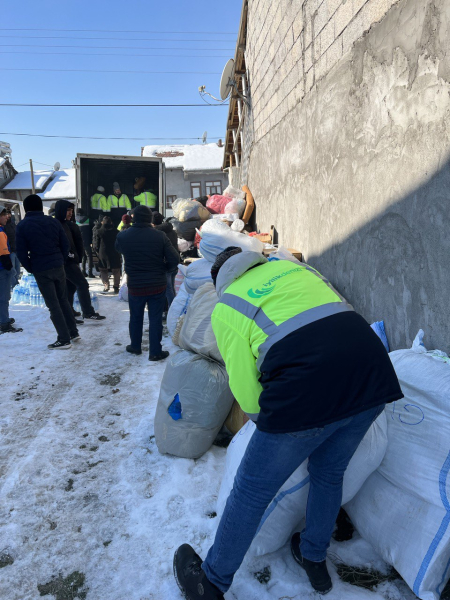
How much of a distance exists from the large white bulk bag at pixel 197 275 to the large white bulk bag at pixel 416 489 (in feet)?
7.50

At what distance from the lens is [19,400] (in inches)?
127

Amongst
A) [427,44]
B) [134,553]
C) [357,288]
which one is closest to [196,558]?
[134,553]

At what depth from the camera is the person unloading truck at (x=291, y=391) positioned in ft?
3.99

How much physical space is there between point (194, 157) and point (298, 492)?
25528 mm

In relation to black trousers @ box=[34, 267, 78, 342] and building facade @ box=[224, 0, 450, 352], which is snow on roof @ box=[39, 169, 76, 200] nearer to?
black trousers @ box=[34, 267, 78, 342]

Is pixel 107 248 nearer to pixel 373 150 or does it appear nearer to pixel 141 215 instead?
pixel 141 215

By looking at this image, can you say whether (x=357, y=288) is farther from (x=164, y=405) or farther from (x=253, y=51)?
(x=253, y=51)

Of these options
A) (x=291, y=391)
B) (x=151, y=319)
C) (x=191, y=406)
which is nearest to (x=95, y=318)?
(x=151, y=319)

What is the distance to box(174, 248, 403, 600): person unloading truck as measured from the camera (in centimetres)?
121

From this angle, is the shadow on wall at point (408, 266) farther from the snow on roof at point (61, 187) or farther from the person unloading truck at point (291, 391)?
the snow on roof at point (61, 187)

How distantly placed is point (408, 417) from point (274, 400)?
808mm

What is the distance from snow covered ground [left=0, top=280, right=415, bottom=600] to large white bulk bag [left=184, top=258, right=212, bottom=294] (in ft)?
3.21

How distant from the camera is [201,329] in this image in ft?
8.80

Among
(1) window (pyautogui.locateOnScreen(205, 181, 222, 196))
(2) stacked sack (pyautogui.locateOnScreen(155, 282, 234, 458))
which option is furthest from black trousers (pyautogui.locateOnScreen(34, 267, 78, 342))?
(1) window (pyautogui.locateOnScreen(205, 181, 222, 196))
